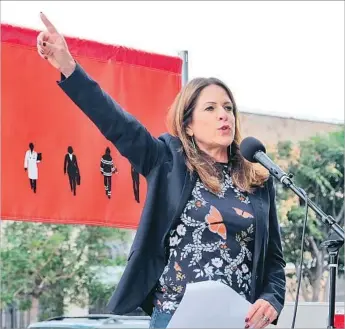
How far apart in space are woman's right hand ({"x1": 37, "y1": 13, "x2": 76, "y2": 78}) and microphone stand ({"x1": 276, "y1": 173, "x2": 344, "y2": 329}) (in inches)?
23.2

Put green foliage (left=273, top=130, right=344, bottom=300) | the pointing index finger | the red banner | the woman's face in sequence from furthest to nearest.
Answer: green foliage (left=273, top=130, right=344, bottom=300) → the red banner → the woman's face → the pointing index finger

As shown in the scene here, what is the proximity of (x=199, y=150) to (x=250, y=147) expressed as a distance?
18 cm

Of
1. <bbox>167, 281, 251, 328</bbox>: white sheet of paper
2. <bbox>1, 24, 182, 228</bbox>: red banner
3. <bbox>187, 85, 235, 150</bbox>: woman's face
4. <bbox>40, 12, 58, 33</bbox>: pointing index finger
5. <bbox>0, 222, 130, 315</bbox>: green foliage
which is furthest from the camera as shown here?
<bbox>0, 222, 130, 315</bbox>: green foliage

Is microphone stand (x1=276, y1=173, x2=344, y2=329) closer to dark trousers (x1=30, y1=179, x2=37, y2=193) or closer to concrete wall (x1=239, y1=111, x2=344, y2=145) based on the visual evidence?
dark trousers (x1=30, y1=179, x2=37, y2=193)

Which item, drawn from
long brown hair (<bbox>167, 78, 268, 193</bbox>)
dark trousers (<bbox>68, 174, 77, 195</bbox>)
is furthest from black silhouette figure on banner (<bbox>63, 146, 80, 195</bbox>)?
long brown hair (<bbox>167, 78, 268, 193</bbox>)

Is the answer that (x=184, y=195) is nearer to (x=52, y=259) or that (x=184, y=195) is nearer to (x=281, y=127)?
(x=52, y=259)

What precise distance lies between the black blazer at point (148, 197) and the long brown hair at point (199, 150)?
0.03 m

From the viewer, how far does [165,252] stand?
2.05m

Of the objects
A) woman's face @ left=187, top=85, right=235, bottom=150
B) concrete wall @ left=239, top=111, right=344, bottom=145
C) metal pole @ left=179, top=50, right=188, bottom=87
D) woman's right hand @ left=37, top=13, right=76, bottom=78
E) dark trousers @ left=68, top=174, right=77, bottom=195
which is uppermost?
concrete wall @ left=239, top=111, right=344, bottom=145

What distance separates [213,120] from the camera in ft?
7.09

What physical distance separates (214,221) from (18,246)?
56.9ft

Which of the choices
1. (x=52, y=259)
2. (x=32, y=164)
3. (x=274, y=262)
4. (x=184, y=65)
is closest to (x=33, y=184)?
(x=32, y=164)

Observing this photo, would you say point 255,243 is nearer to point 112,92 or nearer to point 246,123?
point 112,92

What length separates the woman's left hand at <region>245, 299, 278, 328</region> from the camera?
1957 millimetres
